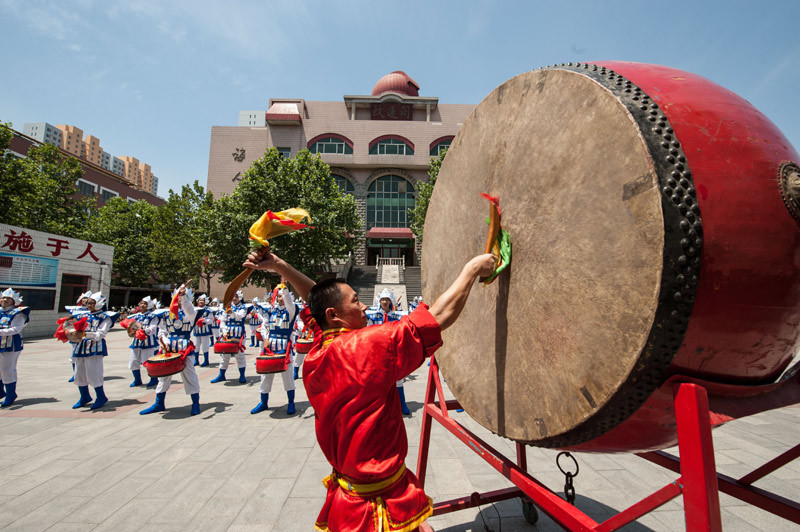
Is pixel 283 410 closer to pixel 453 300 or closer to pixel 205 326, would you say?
pixel 205 326

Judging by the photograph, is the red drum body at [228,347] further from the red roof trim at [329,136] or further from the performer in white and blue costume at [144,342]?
the red roof trim at [329,136]

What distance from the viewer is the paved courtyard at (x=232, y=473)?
301 centimetres

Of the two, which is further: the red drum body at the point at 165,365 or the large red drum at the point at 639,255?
the red drum body at the point at 165,365

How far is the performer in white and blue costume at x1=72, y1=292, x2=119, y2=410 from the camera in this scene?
6.41 meters

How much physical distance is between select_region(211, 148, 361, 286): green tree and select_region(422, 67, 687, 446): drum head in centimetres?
1858

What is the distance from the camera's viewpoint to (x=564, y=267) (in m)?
1.50

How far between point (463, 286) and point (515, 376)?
21.4 inches

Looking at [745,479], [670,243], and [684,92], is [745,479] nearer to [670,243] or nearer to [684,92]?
[670,243]

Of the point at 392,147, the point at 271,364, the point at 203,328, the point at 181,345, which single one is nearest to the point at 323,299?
the point at 271,364

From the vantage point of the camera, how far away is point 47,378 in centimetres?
873

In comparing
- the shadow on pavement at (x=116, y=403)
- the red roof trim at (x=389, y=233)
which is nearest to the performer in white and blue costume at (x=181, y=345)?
the shadow on pavement at (x=116, y=403)

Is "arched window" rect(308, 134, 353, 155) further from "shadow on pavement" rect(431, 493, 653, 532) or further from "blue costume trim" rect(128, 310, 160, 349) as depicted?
"shadow on pavement" rect(431, 493, 653, 532)

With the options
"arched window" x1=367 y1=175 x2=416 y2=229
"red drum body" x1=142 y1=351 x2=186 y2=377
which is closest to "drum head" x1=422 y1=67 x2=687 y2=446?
"red drum body" x1=142 y1=351 x2=186 y2=377

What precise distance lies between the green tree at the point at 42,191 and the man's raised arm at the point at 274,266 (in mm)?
25734
